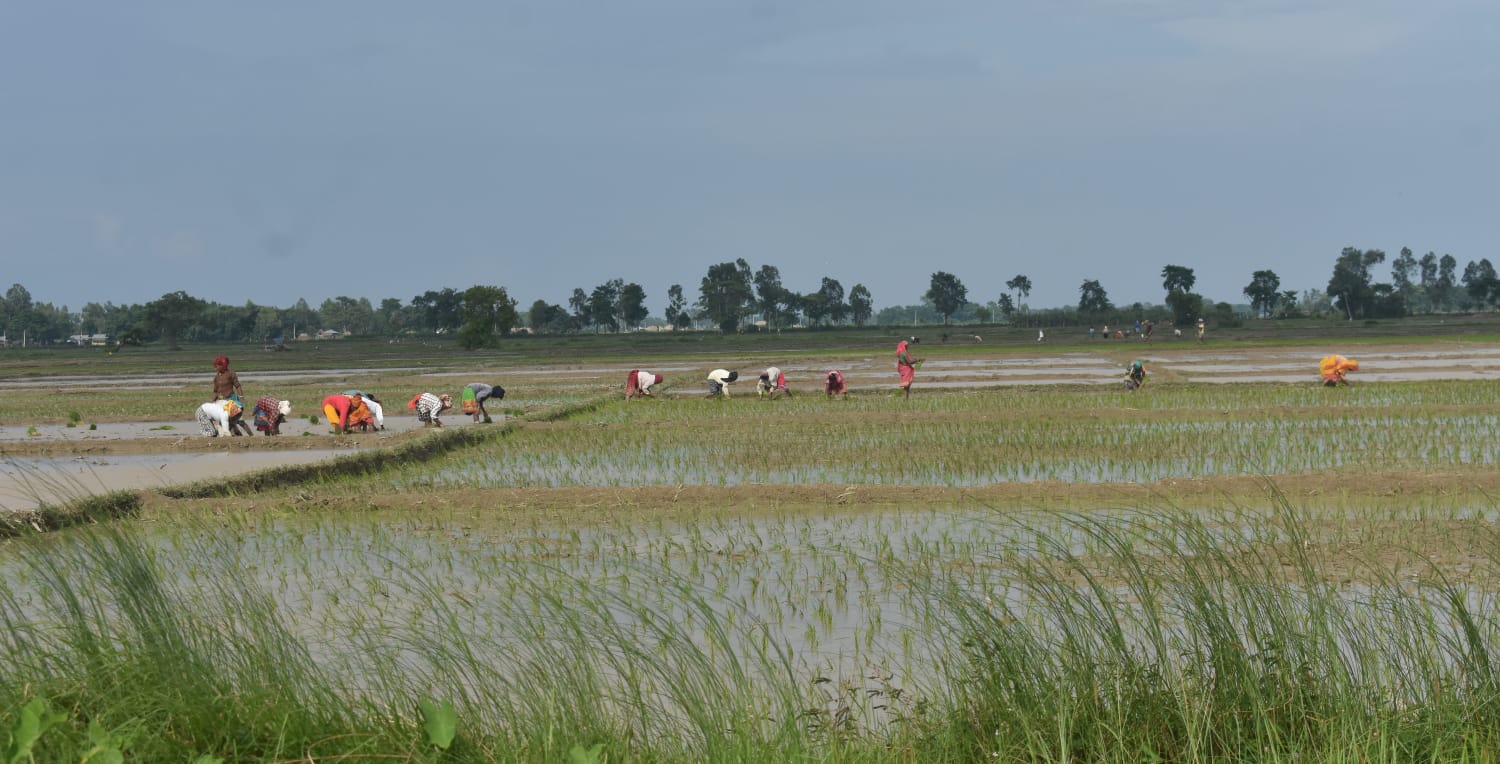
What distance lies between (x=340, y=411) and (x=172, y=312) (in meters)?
65.7

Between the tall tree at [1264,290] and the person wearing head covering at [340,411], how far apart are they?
84002 mm

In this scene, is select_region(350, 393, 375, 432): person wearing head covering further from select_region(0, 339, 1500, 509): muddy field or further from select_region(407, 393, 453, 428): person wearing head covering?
select_region(407, 393, 453, 428): person wearing head covering

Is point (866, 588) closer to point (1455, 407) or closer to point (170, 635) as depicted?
point (170, 635)

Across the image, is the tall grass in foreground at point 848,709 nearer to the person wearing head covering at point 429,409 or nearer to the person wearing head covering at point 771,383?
the person wearing head covering at point 429,409

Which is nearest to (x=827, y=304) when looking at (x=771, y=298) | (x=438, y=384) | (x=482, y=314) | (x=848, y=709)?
(x=771, y=298)

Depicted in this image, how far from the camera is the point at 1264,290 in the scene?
88562 millimetres

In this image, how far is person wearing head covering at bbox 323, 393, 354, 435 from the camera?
574 inches

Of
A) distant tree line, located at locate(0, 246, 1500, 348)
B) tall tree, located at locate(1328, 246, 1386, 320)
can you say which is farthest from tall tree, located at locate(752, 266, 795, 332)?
tall tree, located at locate(1328, 246, 1386, 320)

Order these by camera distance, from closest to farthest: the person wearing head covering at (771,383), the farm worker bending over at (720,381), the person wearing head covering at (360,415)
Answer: the person wearing head covering at (360,415) < the farm worker bending over at (720,381) < the person wearing head covering at (771,383)

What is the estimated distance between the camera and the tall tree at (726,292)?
91.9 metres

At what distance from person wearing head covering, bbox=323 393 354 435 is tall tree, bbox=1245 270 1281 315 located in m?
84.0

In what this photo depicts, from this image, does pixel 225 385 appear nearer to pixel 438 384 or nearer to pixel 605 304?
pixel 438 384

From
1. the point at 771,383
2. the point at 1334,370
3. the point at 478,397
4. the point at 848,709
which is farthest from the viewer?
the point at 771,383

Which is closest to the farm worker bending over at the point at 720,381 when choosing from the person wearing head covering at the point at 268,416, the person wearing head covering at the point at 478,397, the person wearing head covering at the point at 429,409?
the person wearing head covering at the point at 478,397
